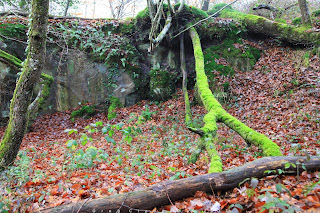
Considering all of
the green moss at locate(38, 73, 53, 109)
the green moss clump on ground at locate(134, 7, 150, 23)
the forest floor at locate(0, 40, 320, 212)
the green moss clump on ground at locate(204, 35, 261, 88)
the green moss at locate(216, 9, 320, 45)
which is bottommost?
the forest floor at locate(0, 40, 320, 212)

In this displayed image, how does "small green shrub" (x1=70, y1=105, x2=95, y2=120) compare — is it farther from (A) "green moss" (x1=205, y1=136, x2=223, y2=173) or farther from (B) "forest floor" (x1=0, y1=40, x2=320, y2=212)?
(A) "green moss" (x1=205, y1=136, x2=223, y2=173)

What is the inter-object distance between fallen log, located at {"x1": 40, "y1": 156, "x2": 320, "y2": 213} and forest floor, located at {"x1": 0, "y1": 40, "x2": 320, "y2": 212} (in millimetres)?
104

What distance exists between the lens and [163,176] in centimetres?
361

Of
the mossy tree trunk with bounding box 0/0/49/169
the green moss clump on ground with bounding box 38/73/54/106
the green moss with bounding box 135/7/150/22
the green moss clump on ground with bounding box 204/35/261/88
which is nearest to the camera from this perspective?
the mossy tree trunk with bounding box 0/0/49/169

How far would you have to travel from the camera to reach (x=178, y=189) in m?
2.57

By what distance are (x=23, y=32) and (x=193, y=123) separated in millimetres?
9557

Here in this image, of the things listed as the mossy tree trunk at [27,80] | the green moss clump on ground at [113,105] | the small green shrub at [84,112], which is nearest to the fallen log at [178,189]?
the mossy tree trunk at [27,80]

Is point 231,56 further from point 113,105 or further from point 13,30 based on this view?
point 13,30

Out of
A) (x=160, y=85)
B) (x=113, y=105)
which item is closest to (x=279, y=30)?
(x=160, y=85)

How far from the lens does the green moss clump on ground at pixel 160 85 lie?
34.7ft

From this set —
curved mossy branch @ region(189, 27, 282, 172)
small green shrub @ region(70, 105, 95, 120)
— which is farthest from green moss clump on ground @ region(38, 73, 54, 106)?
curved mossy branch @ region(189, 27, 282, 172)

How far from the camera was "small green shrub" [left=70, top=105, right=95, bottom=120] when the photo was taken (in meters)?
9.90

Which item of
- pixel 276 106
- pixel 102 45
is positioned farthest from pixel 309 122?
pixel 102 45

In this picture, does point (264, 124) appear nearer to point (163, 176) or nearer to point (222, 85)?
point (222, 85)
